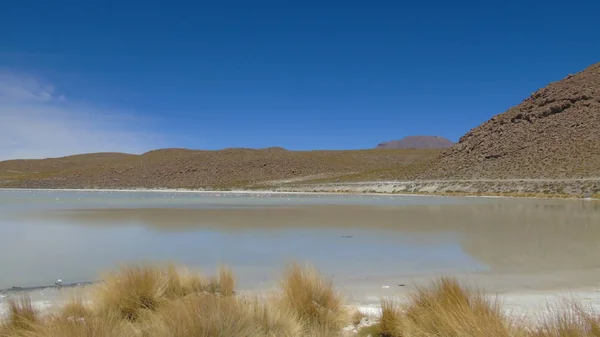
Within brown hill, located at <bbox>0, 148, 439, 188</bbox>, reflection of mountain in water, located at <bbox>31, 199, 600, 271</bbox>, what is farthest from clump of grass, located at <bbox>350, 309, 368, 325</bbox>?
brown hill, located at <bbox>0, 148, 439, 188</bbox>

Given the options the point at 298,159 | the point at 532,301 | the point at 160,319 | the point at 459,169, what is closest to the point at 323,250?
the point at 532,301

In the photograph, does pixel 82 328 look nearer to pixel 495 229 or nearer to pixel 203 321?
pixel 203 321

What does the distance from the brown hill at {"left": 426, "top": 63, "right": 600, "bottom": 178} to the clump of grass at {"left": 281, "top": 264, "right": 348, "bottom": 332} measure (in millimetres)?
34949

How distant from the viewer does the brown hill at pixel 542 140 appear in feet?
127

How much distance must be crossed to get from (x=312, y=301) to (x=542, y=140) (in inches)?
1834

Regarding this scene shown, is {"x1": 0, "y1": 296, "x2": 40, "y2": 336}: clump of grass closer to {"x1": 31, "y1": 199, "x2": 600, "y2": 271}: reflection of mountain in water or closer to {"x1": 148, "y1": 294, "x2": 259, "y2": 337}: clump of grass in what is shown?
{"x1": 148, "y1": 294, "x2": 259, "y2": 337}: clump of grass

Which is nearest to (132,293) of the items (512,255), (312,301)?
(312,301)

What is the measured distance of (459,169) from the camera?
4778cm

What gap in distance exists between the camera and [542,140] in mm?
45062

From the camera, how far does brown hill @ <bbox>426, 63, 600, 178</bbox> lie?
1522 inches

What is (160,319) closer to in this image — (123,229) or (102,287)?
(102,287)

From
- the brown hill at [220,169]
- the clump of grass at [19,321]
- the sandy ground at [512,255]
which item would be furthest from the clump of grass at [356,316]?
the brown hill at [220,169]

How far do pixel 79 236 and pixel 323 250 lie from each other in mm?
6023

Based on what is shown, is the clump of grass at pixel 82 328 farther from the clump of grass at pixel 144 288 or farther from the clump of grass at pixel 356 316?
the clump of grass at pixel 356 316
